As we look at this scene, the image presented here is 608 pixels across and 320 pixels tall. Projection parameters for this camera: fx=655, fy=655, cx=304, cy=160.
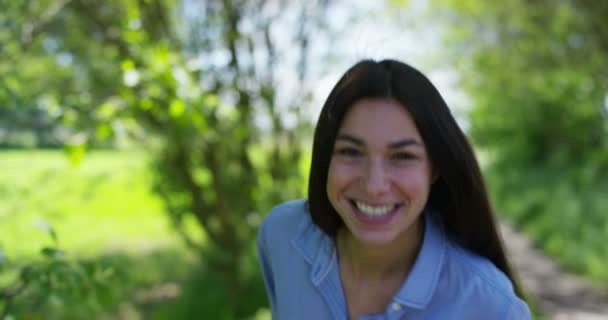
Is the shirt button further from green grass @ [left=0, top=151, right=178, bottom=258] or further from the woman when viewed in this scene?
green grass @ [left=0, top=151, right=178, bottom=258]

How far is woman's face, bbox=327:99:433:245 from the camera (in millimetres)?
1627

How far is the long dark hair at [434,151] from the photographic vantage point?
163 centimetres

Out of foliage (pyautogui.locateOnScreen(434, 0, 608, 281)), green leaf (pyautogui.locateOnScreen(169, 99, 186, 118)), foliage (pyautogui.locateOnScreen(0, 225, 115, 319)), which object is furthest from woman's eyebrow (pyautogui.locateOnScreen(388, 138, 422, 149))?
foliage (pyautogui.locateOnScreen(434, 0, 608, 281))

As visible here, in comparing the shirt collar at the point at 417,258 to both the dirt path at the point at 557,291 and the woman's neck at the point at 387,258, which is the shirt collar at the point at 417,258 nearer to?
the woman's neck at the point at 387,258

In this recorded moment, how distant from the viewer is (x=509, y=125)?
12.4 meters

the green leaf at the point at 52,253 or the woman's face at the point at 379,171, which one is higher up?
the woman's face at the point at 379,171

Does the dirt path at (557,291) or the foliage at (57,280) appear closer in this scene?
the foliage at (57,280)

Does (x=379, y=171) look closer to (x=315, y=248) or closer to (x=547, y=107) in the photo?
(x=315, y=248)

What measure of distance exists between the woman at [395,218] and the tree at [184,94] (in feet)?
4.06

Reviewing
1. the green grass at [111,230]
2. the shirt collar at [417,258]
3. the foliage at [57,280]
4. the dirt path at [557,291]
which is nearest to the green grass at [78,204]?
the green grass at [111,230]

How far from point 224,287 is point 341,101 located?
13.3 feet

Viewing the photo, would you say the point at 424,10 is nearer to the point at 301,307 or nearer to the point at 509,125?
the point at 509,125

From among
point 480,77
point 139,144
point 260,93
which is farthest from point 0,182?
point 480,77

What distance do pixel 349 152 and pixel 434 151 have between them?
22 cm
